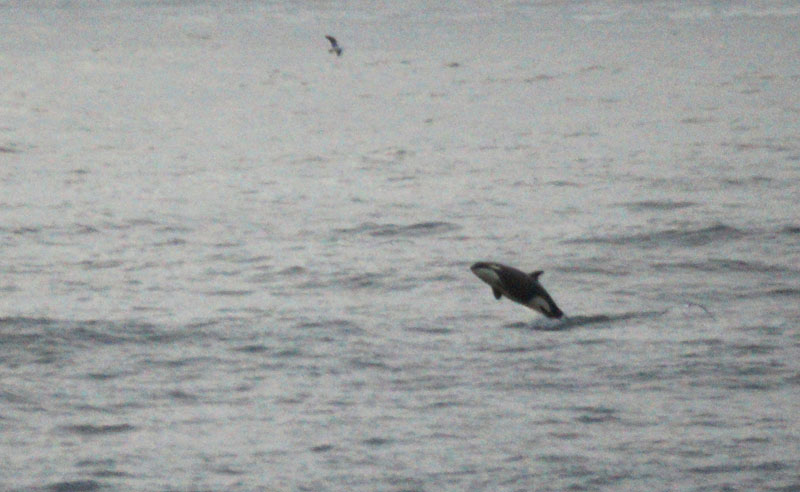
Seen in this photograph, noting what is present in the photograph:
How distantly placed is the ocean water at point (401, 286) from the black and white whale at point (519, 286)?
43 centimetres

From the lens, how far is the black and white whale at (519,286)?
11.6 m

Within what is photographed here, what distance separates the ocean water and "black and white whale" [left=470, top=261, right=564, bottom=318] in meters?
0.43

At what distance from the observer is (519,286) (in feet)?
38.1

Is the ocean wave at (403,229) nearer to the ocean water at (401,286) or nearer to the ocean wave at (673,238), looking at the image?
the ocean water at (401,286)

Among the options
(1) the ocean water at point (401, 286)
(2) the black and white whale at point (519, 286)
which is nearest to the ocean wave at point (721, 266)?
(1) the ocean water at point (401, 286)

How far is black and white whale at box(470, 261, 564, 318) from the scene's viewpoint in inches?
457

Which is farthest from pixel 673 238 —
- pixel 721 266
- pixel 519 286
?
pixel 519 286

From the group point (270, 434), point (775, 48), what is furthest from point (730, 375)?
point (775, 48)

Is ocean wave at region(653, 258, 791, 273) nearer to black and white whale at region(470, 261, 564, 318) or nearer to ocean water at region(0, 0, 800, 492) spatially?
ocean water at region(0, 0, 800, 492)

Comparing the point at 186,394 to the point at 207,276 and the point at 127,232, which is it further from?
the point at 127,232

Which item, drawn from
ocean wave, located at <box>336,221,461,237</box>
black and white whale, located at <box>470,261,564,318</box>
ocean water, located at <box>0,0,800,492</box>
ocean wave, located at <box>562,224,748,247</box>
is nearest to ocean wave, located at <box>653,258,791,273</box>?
ocean water, located at <box>0,0,800,492</box>

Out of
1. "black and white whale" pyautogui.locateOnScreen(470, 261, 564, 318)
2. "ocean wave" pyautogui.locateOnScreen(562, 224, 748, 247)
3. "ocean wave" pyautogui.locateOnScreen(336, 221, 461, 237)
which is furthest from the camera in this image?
"ocean wave" pyautogui.locateOnScreen(336, 221, 461, 237)

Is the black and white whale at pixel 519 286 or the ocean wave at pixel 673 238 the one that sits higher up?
the black and white whale at pixel 519 286

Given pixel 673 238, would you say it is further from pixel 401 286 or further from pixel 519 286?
pixel 519 286
